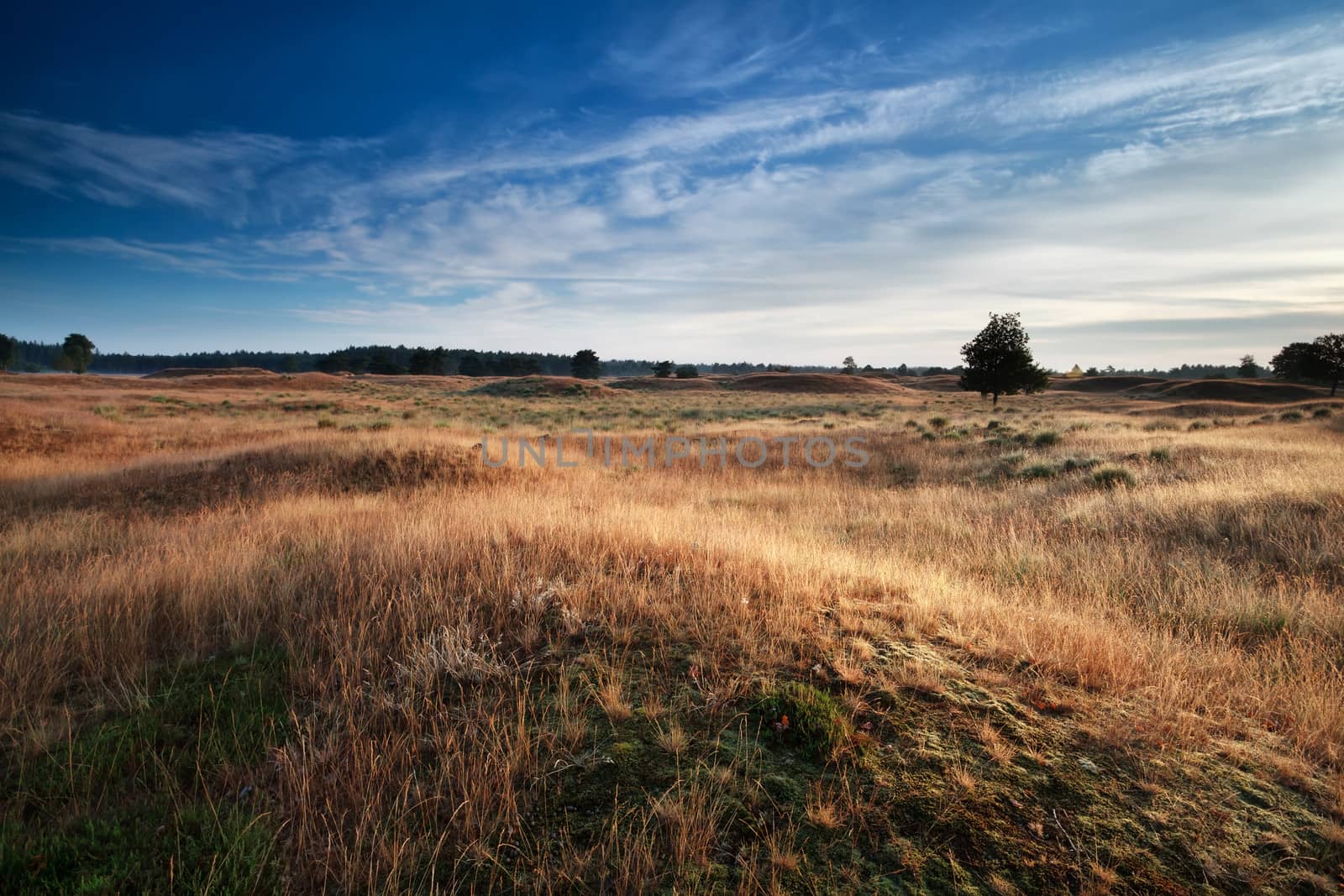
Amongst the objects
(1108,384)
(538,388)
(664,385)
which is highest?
→ (1108,384)

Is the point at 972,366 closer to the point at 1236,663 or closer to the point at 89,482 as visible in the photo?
the point at 1236,663

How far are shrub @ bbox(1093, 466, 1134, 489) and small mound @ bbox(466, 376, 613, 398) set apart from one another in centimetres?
5209

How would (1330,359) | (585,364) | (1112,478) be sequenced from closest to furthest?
(1112,478) → (1330,359) → (585,364)

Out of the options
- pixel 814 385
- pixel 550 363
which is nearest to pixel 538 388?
pixel 814 385

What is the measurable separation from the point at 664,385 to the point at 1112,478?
73.4 meters

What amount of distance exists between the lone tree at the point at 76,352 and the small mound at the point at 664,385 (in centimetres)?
9165

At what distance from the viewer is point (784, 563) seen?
574cm

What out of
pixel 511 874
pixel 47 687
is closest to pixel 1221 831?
pixel 511 874

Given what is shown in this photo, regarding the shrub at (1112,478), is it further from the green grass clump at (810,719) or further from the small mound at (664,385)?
the small mound at (664,385)

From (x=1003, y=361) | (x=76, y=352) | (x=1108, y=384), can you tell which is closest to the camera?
(x=1003, y=361)

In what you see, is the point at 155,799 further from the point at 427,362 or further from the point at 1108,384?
the point at 427,362

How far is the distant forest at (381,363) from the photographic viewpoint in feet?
367

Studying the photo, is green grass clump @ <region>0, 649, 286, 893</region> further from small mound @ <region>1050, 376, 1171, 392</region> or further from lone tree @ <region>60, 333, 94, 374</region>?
lone tree @ <region>60, 333, 94, 374</region>

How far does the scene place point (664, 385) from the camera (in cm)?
8369
